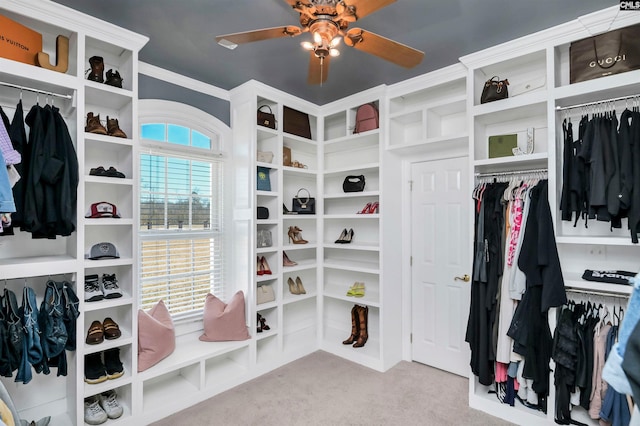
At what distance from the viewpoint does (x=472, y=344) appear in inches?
104

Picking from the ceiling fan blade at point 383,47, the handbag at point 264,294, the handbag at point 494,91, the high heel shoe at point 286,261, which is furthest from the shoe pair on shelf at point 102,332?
the handbag at point 494,91

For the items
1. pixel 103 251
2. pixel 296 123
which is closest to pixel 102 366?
pixel 103 251

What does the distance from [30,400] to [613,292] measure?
13.1ft

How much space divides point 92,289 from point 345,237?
2476 millimetres

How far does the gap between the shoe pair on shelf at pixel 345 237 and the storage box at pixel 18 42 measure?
2.98 m

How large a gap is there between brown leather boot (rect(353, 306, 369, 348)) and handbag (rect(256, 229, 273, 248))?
125 centimetres

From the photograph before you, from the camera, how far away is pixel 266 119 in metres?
3.42

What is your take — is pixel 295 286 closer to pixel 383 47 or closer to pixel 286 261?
pixel 286 261

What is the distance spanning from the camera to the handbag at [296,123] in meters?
3.65

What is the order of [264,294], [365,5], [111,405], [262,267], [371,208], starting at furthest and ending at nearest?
[371,208] → [262,267] → [264,294] → [111,405] → [365,5]

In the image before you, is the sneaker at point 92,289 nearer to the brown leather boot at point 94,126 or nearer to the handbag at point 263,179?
the brown leather boot at point 94,126

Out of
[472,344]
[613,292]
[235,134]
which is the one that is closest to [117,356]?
[235,134]

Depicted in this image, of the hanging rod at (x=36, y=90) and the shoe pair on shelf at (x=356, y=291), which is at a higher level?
the hanging rod at (x=36, y=90)

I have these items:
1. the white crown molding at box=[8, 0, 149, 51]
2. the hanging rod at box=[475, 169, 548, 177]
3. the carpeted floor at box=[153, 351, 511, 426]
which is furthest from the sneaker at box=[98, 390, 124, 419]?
the hanging rod at box=[475, 169, 548, 177]
